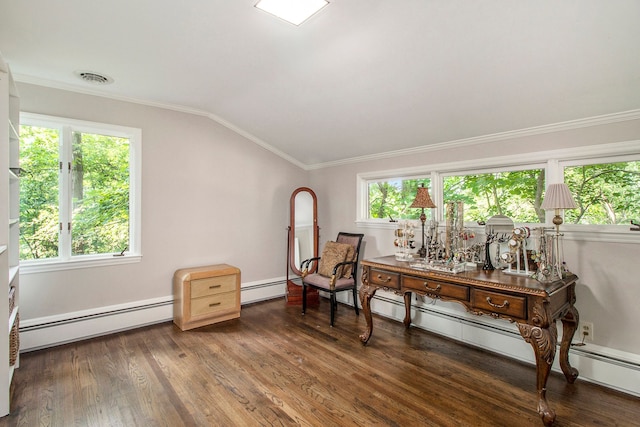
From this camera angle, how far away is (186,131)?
3.69 m

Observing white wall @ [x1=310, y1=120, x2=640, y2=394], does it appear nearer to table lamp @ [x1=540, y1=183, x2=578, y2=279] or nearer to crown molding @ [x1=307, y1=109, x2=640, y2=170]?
crown molding @ [x1=307, y1=109, x2=640, y2=170]

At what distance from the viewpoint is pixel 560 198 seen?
2.14 metres

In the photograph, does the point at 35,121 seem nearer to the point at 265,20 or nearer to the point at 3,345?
the point at 3,345

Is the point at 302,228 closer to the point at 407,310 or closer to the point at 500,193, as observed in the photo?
the point at 407,310

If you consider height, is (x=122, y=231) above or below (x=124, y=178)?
below

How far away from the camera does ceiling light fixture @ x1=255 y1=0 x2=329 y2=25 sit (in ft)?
6.14

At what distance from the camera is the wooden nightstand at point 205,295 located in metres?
3.34

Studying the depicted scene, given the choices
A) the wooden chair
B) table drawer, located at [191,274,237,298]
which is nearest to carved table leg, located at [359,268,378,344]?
the wooden chair

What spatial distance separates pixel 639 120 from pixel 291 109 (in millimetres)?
2809

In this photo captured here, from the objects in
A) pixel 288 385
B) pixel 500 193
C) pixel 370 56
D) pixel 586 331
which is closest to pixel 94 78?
pixel 370 56

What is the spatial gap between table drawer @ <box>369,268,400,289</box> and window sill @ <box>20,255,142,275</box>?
2492 millimetres

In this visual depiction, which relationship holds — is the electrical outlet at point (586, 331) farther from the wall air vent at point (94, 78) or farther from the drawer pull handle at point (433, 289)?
the wall air vent at point (94, 78)

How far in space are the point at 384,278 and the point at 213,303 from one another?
194 centimetres

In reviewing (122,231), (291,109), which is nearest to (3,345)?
(122,231)
